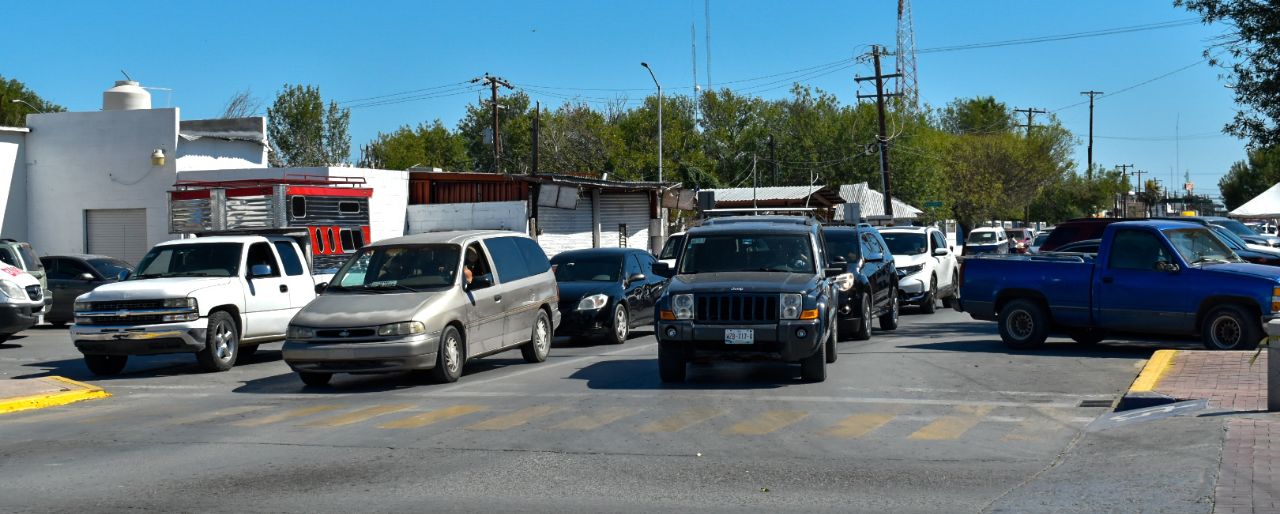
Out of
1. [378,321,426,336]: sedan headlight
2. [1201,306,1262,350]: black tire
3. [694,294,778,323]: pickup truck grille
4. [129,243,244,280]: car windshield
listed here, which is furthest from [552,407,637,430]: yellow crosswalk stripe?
[1201,306,1262,350]: black tire

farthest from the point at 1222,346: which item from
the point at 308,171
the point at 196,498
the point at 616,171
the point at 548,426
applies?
the point at 616,171

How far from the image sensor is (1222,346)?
15.4 metres

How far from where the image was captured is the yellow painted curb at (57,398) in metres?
13.1

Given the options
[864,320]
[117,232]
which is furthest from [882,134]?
[864,320]

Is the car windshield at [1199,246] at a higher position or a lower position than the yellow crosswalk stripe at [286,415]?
higher

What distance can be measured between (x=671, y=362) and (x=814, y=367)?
→ 5.01 feet

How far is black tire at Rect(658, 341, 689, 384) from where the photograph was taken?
13.4 m

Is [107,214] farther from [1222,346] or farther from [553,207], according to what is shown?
[1222,346]

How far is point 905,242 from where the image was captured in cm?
2686

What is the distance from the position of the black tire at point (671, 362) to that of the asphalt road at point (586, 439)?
0.52ft

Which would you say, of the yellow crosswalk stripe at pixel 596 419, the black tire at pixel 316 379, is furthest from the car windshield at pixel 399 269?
the yellow crosswalk stripe at pixel 596 419

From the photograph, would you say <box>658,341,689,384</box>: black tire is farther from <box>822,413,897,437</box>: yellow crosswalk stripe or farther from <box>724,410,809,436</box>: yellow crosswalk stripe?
<box>822,413,897,437</box>: yellow crosswalk stripe

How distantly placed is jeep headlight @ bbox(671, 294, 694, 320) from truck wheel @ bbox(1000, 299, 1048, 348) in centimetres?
590

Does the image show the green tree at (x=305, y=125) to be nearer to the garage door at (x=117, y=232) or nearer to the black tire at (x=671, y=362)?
the garage door at (x=117, y=232)
